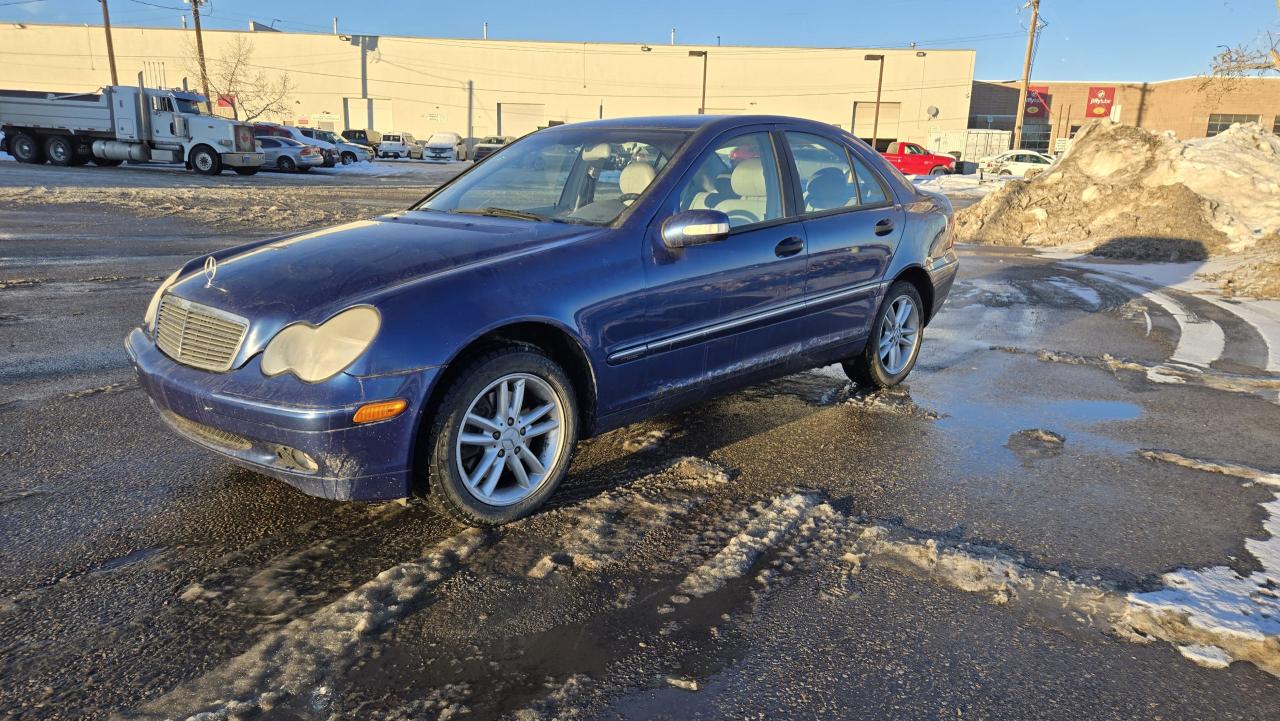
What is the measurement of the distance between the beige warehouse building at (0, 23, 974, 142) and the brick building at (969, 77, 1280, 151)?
9.03 meters

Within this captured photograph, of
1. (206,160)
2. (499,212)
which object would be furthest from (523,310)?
(206,160)

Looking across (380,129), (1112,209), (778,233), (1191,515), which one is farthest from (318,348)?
(380,129)

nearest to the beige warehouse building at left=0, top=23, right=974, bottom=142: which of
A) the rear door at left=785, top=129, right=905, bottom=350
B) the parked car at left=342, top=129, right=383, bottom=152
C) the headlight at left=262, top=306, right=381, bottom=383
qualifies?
the parked car at left=342, top=129, right=383, bottom=152

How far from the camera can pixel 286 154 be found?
31.3 metres

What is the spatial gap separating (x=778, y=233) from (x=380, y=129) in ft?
219

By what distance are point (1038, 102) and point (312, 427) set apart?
71.0 m

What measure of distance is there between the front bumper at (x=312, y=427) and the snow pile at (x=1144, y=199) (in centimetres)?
1306

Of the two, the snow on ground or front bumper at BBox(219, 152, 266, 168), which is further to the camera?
the snow on ground

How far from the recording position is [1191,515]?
141 inches

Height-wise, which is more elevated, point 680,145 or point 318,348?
point 680,145

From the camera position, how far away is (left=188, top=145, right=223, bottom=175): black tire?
25.9 m

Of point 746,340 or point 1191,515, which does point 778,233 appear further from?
point 1191,515

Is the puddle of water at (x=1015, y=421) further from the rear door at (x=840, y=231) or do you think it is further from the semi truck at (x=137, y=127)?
the semi truck at (x=137, y=127)

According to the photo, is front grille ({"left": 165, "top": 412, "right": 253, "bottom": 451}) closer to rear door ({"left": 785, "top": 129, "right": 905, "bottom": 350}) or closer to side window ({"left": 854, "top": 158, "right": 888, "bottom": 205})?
rear door ({"left": 785, "top": 129, "right": 905, "bottom": 350})
